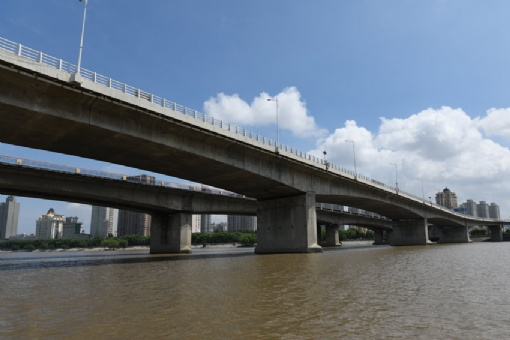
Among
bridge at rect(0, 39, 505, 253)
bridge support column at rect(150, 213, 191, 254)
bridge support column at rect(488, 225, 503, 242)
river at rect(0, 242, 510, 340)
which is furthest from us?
bridge support column at rect(488, 225, 503, 242)

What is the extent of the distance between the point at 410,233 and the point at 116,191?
76.1m

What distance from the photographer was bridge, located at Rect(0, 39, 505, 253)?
25.4 m

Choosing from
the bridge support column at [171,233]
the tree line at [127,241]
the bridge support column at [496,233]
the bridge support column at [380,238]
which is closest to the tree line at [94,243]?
the tree line at [127,241]

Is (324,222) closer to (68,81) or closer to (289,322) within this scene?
(68,81)

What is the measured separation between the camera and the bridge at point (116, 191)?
48656 millimetres

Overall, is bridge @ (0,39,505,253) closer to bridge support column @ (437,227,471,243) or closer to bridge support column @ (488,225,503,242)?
bridge support column @ (437,227,471,243)

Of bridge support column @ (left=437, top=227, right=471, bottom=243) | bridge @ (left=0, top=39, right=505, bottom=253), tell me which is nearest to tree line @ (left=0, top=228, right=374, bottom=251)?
bridge support column @ (left=437, top=227, right=471, bottom=243)

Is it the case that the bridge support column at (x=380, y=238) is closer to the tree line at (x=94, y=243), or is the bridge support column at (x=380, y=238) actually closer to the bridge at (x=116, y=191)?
the bridge at (x=116, y=191)

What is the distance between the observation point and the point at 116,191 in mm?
57594

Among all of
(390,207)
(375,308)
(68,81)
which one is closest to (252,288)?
(375,308)

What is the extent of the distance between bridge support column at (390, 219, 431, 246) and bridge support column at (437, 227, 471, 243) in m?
38.2

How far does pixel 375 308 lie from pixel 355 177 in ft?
164

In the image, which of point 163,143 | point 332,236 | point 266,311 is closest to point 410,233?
point 332,236

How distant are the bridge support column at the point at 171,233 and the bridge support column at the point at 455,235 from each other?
102 metres
